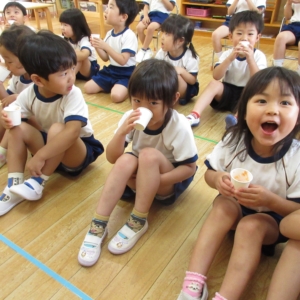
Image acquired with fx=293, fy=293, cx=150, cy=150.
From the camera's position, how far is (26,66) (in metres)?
1.19

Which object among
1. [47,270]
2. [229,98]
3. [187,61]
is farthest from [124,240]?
[187,61]

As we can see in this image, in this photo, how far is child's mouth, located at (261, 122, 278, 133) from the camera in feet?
2.73

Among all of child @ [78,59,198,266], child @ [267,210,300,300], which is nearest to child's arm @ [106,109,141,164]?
child @ [78,59,198,266]

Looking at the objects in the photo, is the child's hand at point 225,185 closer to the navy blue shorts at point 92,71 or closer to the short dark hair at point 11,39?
the short dark hair at point 11,39

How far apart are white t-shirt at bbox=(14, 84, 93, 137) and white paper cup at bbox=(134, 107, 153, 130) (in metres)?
0.39

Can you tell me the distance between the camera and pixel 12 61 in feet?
4.79

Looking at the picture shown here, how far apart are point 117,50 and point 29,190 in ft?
5.02

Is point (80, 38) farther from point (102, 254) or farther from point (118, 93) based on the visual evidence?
point (102, 254)

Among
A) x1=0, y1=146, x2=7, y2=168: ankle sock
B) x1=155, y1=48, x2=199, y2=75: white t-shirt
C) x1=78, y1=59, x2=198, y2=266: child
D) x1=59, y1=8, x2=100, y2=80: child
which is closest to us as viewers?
x1=78, y1=59, x2=198, y2=266: child

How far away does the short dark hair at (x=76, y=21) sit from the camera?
2.35 metres

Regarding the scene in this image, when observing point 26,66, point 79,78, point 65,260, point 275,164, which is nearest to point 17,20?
point 79,78

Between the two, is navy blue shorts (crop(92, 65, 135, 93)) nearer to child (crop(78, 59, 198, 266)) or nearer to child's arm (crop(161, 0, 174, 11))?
child's arm (crop(161, 0, 174, 11))

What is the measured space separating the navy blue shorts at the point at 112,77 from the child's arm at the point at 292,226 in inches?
72.1

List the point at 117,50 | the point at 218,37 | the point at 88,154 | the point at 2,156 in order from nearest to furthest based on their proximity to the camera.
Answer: the point at 88,154
the point at 2,156
the point at 117,50
the point at 218,37
